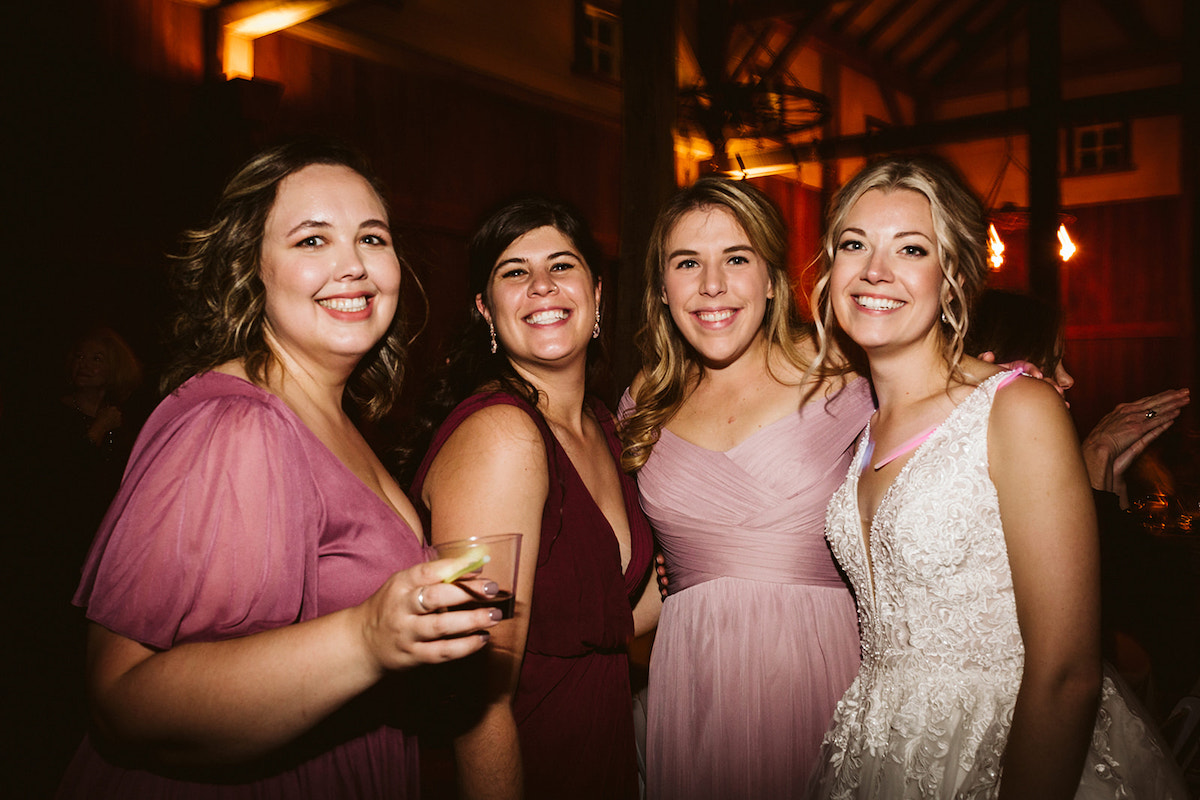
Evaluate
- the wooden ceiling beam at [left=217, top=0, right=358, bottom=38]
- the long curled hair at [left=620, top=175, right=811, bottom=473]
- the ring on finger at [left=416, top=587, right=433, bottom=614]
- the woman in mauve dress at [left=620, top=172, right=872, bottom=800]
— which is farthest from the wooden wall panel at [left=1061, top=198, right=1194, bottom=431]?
the ring on finger at [left=416, top=587, right=433, bottom=614]

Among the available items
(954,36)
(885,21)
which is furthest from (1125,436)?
(954,36)

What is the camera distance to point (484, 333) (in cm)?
226

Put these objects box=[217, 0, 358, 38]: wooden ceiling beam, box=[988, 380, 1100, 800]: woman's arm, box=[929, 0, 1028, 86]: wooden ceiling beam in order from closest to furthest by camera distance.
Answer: box=[988, 380, 1100, 800]: woman's arm
box=[217, 0, 358, 38]: wooden ceiling beam
box=[929, 0, 1028, 86]: wooden ceiling beam

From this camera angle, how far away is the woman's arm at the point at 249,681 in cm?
117

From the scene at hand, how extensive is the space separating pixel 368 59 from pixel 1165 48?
1270cm

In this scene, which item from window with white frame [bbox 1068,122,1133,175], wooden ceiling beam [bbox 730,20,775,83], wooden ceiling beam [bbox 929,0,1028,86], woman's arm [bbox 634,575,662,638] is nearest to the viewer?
woman's arm [bbox 634,575,662,638]

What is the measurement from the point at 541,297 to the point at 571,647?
34.4 inches

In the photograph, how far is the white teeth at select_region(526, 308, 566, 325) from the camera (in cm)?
210

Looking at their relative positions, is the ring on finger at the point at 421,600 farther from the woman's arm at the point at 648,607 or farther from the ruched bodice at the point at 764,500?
the woman's arm at the point at 648,607

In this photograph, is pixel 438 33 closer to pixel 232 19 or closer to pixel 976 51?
pixel 232 19

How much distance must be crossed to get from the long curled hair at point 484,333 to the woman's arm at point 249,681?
92 centimetres

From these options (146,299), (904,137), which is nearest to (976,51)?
(904,137)

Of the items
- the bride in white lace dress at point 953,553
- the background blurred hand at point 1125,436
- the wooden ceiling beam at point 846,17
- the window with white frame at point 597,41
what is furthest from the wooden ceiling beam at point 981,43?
the bride in white lace dress at point 953,553

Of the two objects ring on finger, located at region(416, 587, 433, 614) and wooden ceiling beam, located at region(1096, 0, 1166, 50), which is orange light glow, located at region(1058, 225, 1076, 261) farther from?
ring on finger, located at region(416, 587, 433, 614)
